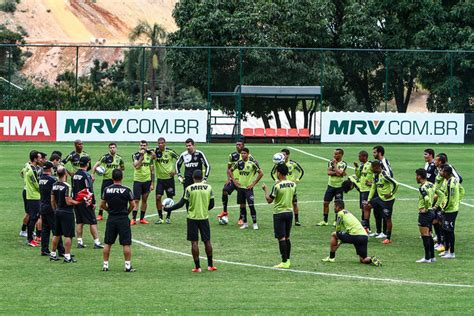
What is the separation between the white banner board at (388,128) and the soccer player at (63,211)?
35.1 m

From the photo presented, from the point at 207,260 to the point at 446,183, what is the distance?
5381 mm

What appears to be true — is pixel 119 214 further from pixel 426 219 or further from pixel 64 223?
pixel 426 219

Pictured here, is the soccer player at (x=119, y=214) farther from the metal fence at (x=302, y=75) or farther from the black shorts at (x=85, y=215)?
the metal fence at (x=302, y=75)

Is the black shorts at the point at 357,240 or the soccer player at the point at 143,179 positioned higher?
the soccer player at the point at 143,179

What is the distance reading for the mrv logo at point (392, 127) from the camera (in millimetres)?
55156

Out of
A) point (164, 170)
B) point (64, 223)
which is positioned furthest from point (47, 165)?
point (164, 170)

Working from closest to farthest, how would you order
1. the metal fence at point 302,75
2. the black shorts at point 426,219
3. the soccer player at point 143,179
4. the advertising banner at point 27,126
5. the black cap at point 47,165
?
the black shorts at point 426,219 < the black cap at point 47,165 < the soccer player at point 143,179 < the advertising banner at point 27,126 < the metal fence at point 302,75

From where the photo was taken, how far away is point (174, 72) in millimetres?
63688

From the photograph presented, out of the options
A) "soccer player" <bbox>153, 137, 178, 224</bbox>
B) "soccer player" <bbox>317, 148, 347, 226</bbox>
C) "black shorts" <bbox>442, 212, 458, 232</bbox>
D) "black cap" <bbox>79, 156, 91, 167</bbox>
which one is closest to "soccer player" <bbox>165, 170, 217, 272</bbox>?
"black cap" <bbox>79, 156, 91, 167</bbox>

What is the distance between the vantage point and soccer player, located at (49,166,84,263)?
823 inches

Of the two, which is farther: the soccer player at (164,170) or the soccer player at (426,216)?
the soccer player at (164,170)

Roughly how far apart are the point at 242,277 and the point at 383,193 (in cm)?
606

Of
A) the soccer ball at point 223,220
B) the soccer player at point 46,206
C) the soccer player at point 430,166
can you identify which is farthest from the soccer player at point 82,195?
the soccer player at point 430,166

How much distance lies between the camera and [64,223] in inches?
826
